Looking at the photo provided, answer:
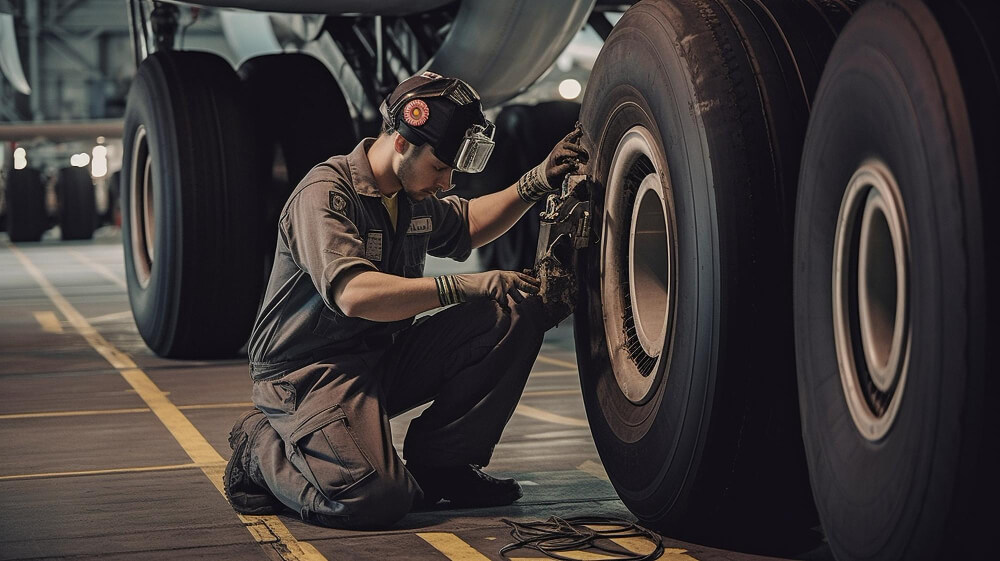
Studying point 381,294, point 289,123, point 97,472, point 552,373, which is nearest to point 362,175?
point 381,294

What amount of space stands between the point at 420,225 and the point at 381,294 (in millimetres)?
536

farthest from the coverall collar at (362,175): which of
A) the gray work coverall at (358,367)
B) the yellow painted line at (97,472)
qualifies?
the yellow painted line at (97,472)

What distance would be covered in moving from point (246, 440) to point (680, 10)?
161cm

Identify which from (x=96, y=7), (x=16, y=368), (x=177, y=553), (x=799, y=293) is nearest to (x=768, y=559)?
(x=799, y=293)

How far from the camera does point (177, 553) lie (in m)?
3.27

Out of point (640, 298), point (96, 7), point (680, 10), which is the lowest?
point (640, 298)

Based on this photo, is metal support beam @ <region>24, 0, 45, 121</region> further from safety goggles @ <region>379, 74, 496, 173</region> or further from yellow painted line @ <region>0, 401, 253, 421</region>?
safety goggles @ <region>379, 74, 496, 173</region>

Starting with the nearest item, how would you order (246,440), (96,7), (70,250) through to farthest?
(246,440), (70,250), (96,7)

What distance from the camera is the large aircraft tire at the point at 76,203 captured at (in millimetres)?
17953

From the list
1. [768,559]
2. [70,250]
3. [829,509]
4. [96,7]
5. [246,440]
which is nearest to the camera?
[829,509]

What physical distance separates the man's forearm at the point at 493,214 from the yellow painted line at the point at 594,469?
0.75m

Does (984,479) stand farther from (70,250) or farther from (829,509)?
(70,250)

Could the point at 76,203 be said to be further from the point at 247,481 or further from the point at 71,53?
the point at 247,481

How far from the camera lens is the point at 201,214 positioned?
671 cm
